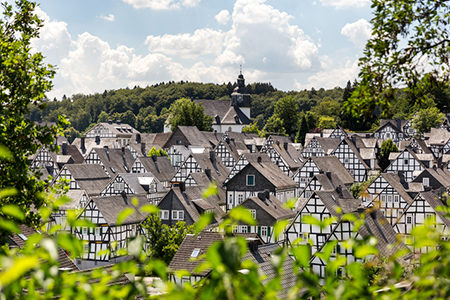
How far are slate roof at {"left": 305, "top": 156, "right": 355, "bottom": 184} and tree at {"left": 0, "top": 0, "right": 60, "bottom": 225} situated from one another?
5229 centimetres

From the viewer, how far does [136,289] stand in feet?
11.9

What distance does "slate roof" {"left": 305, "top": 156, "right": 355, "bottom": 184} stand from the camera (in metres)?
67.6

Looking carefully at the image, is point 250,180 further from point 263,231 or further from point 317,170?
point 263,231

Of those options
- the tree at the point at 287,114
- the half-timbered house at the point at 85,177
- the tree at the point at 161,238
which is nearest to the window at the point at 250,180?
the half-timbered house at the point at 85,177

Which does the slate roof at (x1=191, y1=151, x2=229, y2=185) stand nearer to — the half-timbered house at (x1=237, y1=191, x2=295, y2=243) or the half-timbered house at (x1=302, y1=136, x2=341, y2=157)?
the half-timbered house at (x1=237, y1=191, x2=295, y2=243)

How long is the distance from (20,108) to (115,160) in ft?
207

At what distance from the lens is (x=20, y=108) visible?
15320 mm

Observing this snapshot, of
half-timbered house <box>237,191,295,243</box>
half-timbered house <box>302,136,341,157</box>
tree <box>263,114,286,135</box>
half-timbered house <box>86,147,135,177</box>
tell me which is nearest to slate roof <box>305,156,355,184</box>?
half-timbered house <box>302,136,341,157</box>

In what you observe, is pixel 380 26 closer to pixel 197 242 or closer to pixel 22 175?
pixel 22 175

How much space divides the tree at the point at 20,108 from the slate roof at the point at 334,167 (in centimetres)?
5229

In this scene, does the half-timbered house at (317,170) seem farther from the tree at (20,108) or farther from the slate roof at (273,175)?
the tree at (20,108)

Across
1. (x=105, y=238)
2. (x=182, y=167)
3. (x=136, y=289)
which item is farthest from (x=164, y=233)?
(x=136, y=289)

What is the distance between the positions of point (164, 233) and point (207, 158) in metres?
28.2

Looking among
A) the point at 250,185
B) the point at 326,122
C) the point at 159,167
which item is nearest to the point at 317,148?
the point at 159,167
